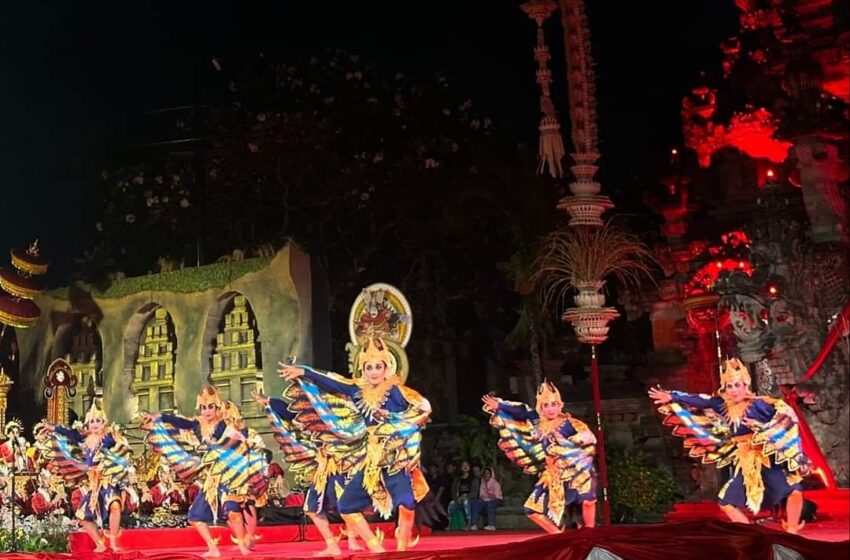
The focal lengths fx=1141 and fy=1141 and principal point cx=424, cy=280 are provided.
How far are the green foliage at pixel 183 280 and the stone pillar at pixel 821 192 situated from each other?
601 centimetres

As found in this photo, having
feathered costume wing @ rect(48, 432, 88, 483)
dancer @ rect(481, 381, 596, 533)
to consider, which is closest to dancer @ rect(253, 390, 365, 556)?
dancer @ rect(481, 381, 596, 533)

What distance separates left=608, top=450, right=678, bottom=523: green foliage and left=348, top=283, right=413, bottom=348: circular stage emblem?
8.36 ft

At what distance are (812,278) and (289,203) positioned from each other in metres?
6.80

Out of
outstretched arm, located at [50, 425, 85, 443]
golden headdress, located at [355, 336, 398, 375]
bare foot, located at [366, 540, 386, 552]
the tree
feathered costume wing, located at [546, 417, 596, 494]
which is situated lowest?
bare foot, located at [366, 540, 386, 552]

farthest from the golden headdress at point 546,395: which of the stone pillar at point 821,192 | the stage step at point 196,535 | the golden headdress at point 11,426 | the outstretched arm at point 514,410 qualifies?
the golden headdress at point 11,426

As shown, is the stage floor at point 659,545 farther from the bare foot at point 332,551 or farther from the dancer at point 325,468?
the dancer at point 325,468

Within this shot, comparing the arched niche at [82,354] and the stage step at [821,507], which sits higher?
the arched niche at [82,354]

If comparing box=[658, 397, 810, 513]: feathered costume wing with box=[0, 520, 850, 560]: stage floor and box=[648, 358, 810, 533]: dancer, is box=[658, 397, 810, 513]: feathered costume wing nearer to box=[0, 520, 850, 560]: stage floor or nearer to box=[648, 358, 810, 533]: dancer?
box=[648, 358, 810, 533]: dancer

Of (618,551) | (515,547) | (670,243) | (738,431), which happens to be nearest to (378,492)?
(515,547)

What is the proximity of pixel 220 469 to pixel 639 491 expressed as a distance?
4888 millimetres

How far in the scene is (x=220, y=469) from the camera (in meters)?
7.94

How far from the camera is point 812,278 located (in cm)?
1002

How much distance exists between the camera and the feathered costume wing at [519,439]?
25.2 ft

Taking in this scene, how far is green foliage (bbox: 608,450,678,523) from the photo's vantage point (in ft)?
36.8
